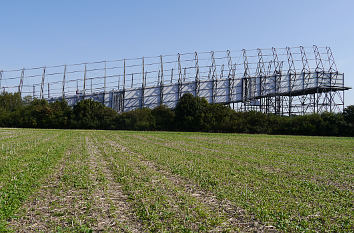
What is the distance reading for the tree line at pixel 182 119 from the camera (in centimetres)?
5625

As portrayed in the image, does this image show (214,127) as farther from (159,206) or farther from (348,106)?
(159,206)

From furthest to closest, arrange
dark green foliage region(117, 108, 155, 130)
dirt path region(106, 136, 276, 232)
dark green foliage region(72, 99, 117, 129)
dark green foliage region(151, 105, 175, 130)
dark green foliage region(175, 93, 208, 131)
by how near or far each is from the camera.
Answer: dark green foliage region(72, 99, 117, 129) < dark green foliage region(151, 105, 175, 130) < dark green foliage region(117, 108, 155, 130) < dark green foliage region(175, 93, 208, 131) < dirt path region(106, 136, 276, 232)

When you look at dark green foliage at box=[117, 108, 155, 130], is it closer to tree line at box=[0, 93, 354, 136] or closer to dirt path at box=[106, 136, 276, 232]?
tree line at box=[0, 93, 354, 136]

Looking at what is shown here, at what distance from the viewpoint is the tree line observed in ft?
185

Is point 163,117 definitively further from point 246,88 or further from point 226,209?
point 226,209

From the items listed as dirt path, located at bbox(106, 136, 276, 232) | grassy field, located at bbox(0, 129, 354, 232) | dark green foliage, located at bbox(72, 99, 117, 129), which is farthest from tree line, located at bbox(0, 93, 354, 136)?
dirt path, located at bbox(106, 136, 276, 232)

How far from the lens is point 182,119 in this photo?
61.8 m

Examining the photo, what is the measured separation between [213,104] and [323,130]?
2123cm

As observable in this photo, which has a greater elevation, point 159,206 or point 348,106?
point 348,106

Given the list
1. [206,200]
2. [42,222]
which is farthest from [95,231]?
[206,200]

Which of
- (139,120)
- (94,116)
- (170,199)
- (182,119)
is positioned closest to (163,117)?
(182,119)

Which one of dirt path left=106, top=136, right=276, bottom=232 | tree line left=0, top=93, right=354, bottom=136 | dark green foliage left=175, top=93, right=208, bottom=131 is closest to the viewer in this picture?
dirt path left=106, top=136, right=276, bottom=232

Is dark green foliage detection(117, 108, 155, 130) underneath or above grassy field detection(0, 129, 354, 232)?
above

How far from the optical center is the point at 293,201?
7676 millimetres
